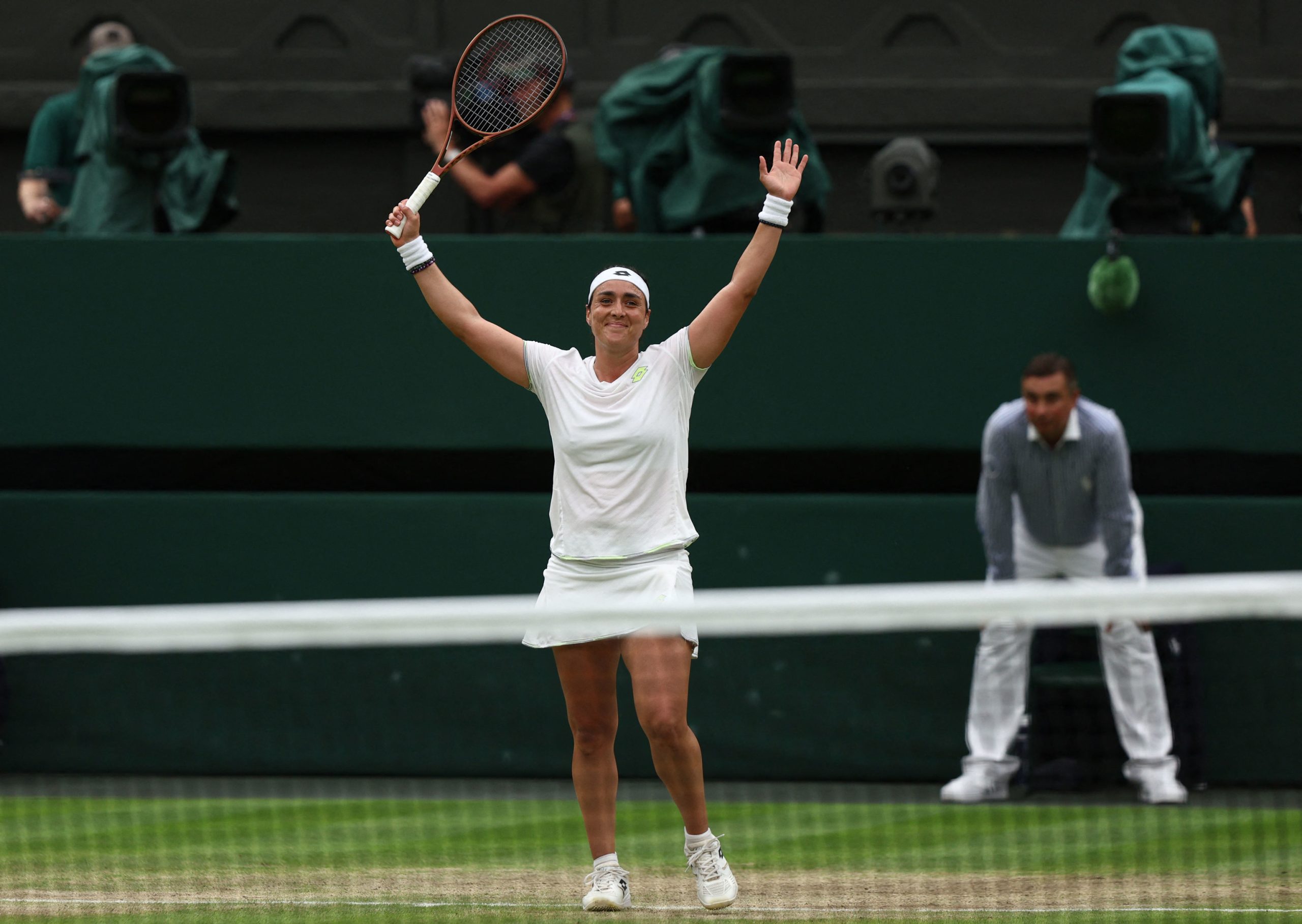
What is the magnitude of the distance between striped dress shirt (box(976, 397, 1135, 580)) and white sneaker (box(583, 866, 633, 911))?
9.33 feet

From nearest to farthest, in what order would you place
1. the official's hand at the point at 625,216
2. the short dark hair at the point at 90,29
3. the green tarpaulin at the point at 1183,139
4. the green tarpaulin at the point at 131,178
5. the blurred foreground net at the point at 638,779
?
the blurred foreground net at the point at 638,779 < the green tarpaulin at the point at 1183,139 < the green tarpaulin at the point at 131,178 < the official's hand at the point at 625,216 < the short dark hair at the point at 90,29

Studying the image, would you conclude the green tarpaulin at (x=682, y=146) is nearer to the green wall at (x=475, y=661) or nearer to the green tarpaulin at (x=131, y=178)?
the green wall at (x=475, y=661)

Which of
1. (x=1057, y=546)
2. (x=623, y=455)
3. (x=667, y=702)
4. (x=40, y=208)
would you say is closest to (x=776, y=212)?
(x=623, y=455)

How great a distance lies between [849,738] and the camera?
7.62m

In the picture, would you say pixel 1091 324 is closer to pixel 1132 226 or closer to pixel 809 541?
pixel 1132 226

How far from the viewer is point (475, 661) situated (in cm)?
775

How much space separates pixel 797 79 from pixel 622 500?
7.51 meters

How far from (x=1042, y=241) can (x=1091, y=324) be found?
416 mm

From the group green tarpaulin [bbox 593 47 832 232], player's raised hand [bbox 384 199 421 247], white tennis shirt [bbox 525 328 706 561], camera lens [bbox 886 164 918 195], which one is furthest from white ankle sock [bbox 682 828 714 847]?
camera lens [bbox 886 164 918 195]

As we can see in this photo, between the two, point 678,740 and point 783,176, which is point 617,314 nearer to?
point 783,176

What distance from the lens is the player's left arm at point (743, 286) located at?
454 centimetres

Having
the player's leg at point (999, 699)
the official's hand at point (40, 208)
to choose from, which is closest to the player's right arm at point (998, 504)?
the player's leg at point (999, 699)

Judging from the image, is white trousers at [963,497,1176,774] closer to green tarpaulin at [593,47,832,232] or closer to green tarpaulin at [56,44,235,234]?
green tarpaulin at [593,47,832,232]

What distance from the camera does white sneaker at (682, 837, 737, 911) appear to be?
181 inches
